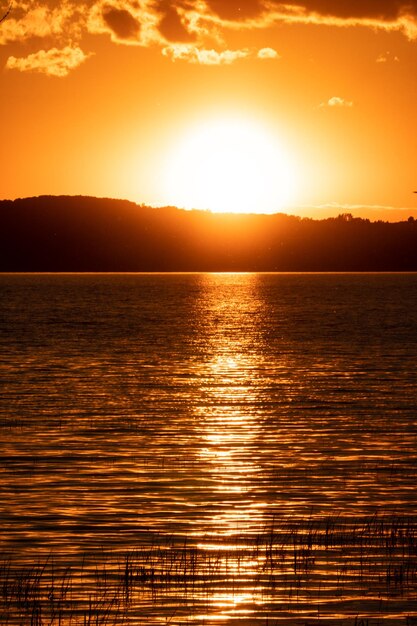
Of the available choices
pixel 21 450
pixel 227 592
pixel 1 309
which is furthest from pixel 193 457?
pixel 1 309

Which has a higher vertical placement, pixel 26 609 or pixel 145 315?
pixel 145 315

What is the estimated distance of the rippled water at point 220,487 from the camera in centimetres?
1808

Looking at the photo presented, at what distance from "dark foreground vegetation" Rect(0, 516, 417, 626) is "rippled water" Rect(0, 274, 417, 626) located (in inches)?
2.0

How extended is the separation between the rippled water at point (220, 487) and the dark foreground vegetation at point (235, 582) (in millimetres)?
51

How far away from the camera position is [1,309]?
171125 mm

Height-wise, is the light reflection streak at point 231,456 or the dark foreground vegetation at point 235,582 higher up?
the light reflection streak at point 231,456

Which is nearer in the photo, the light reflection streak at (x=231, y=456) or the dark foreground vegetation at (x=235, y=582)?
the dark foreground vegetation at (x=235, y=582)

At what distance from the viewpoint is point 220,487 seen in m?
27.4

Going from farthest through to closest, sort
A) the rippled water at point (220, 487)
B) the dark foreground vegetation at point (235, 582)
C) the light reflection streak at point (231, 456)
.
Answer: the light reflection streak at point (231, 456)
the rippled water at point (220, 487)
the dark foreground vegetation at point (235, 582)

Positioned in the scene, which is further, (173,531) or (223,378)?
(223,378)

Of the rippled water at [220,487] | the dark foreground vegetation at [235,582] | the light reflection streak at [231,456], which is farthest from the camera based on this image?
the light reflection streak at [231,456]

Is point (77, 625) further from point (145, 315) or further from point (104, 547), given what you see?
point (145, 315)

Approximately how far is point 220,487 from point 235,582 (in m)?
8.99

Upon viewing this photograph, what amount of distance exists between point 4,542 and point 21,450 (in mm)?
12101
